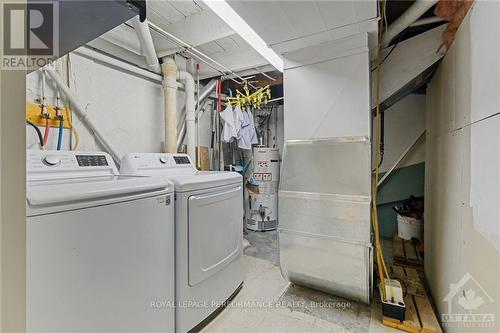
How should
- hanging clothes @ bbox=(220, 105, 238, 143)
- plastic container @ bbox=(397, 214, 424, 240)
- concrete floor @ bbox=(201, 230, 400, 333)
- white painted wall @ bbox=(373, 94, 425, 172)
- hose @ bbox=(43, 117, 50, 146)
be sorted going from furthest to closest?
hanging clothes @ bbox=(220, 105, 238, 143), white painted wall @ bbox=(373, 94, 425, 172), plastic container @ bbox=(397, 214, 424, 240), hose @ bbox=(43, 117, 50, 146), concrete floor @ bbox=(201, 230, 400, 333)

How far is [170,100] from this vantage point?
2639 millimetres

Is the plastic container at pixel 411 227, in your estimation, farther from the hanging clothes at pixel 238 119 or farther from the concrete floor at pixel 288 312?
the hanging clothes at pixel 238 119

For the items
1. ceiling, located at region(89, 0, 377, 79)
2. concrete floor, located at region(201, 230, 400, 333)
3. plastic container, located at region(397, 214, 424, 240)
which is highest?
ceiling, located at region(89, 0, 377, 79)

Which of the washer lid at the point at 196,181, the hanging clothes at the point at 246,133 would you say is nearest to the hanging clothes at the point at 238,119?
the hanging clothes at the point at 246,133

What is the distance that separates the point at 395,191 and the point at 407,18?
242 centimetres

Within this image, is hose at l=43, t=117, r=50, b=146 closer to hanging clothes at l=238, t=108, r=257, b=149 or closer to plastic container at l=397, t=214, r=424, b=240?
hanging clothes at l=238, t=108, r=257, b=149

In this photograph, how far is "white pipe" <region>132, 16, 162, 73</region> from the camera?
1969 mm

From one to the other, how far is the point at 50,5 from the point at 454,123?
87.0 inches

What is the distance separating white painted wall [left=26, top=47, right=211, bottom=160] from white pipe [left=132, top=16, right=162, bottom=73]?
1.15 ft

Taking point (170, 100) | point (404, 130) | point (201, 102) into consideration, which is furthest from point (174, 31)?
point (404, 130)

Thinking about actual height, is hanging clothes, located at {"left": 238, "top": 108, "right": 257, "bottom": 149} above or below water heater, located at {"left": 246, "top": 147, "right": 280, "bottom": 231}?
above

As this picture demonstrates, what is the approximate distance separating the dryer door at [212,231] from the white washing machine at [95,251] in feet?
0.52
